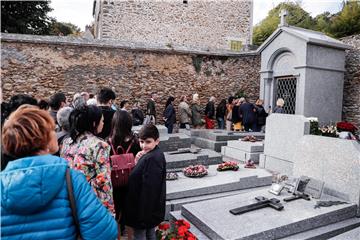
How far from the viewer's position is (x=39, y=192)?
1.53 meters

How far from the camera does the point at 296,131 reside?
613cm

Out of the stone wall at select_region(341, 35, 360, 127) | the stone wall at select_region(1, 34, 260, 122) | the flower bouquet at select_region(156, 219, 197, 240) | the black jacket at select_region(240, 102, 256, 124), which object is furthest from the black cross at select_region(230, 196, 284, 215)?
the stone wall at select_region(1, 34, 260, 122)

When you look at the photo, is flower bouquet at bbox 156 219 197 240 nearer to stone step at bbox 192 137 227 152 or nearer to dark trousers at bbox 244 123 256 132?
stone step at bbox 192 137 227 152

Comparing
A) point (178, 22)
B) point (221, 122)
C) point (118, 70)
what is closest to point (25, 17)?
point (118, 70)

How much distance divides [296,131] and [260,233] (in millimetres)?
3510

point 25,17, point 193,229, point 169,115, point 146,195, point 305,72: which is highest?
point 25,17

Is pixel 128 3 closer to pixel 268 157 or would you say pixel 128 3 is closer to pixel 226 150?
pixel 226 150

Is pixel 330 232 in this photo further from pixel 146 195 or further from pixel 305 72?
pixel 305 72

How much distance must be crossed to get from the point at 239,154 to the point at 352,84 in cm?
722

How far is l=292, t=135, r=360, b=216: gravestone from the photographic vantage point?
4.10 m

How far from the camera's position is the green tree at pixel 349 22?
631 inches

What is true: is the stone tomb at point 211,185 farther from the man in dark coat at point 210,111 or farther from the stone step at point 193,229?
Answer: the man in dark coat at point 210,111

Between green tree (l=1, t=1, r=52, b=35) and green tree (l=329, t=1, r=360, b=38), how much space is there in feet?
57.8

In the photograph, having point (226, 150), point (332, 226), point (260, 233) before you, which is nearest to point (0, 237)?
point (260, 233)
